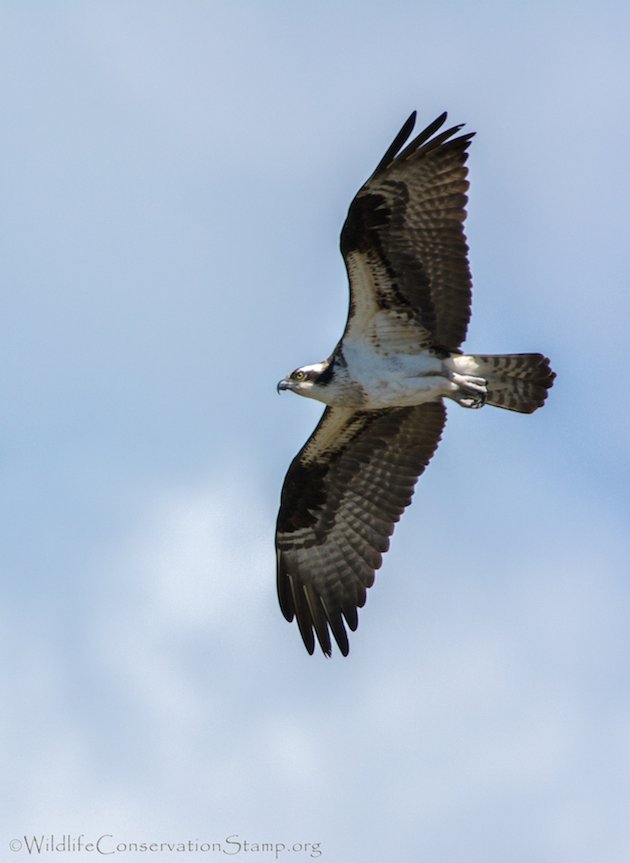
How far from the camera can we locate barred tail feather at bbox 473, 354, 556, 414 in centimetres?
1476

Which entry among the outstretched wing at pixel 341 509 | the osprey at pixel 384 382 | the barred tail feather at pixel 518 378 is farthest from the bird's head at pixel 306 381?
the barred tail feather at pixel 518 378

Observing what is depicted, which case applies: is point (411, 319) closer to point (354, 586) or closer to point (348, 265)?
point (348, 265)

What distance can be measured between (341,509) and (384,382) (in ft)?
5.57

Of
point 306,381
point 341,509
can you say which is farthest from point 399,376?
point 341,509

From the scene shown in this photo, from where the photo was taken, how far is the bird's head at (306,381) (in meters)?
14.7

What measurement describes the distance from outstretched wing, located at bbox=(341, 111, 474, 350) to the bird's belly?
0.46m

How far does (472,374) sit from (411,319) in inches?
30.3

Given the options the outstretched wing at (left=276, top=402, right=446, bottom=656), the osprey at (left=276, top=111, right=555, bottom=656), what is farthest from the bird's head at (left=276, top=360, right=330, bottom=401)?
the outstretched wing at (left=276, top=402, right=446, bottom=656)

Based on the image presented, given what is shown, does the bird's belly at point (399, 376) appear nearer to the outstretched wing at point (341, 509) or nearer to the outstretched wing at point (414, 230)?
the outstretched wing at point (414, 230)

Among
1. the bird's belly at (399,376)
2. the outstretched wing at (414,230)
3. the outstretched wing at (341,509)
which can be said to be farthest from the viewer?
the outstretched wing at (341,509)

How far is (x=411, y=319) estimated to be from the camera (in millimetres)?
14391

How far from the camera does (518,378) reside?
14.8 metres

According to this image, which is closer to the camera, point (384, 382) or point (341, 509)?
point (384, 382)

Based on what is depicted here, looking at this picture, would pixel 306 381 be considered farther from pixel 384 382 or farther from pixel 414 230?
pixel 414 230
